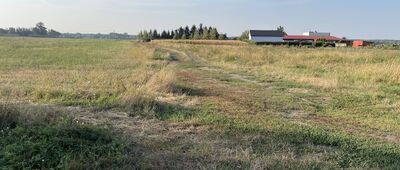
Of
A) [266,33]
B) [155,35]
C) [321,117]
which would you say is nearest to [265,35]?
[266,33]

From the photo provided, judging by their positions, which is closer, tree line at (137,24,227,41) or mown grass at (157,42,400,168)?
mown grass at (157,42,400,168)

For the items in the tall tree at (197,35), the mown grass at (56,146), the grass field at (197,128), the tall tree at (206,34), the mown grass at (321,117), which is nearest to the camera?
the mown grass at (56,146)

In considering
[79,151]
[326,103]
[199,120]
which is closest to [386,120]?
[326,103]

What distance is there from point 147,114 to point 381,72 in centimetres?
1203

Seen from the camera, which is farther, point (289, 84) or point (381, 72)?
point (381, 72)

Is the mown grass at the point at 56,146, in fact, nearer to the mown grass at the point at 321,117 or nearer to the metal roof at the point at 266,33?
the mown grass at the point at 321,117

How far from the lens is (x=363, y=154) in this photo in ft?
20.1

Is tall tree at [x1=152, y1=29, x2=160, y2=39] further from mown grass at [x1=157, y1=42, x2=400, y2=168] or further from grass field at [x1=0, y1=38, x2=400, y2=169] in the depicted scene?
grass field at [x1=0, y1=38, x2=400, y2=169]

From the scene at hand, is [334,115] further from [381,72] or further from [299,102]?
[381,72]

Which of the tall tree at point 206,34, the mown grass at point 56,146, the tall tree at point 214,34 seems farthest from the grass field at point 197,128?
the tall tree at point 206,34

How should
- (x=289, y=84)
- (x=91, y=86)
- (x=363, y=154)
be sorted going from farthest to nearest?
(x=289, y=84) → (x=91, y=86) → (x=363, y=154)

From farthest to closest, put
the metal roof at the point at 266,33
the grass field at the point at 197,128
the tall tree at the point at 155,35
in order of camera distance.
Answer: the tall tree at the point at 155,35 < the metal roof at the point at 266,33 < the grass field at the point at 197,128

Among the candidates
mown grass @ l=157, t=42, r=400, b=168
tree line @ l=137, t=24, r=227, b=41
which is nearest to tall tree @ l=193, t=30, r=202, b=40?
→ tree line @ l=137, t=24, r=227, b=41

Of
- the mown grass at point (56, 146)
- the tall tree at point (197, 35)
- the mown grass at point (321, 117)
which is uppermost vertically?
the tall tree at point (197, 35)
